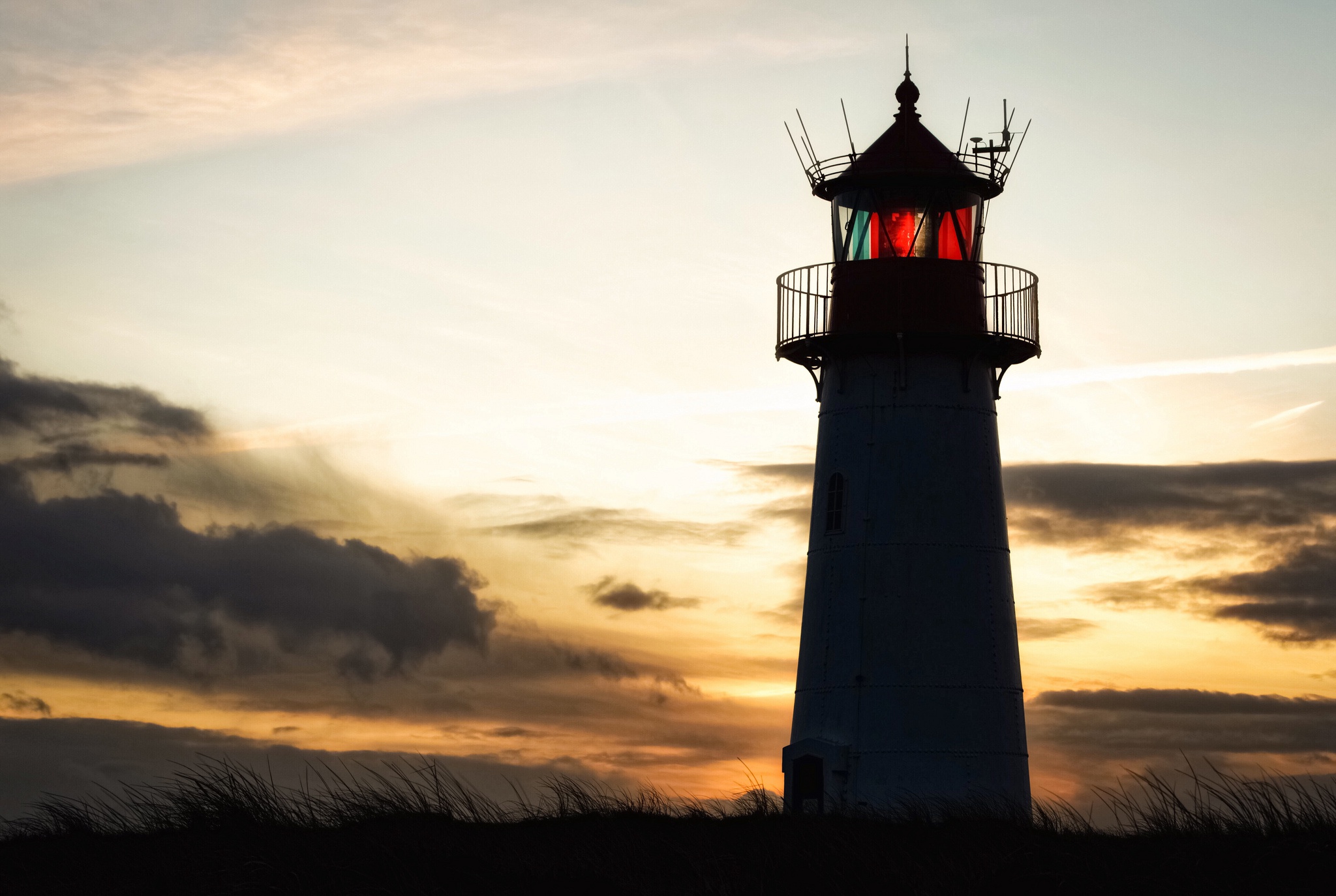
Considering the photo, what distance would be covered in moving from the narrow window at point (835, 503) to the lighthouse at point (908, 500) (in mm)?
29

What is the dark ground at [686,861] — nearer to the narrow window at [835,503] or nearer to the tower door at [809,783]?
the tower door at [809,783]

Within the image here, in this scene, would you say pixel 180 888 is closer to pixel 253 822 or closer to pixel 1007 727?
pixel 253 822

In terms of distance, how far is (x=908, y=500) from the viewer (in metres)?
26.0

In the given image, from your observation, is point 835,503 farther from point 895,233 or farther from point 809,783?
point 895,233

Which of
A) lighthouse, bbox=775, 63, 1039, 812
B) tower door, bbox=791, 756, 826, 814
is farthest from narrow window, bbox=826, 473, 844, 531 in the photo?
tower door, bbox=791, 756, 826, 814

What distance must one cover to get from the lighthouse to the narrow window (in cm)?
3

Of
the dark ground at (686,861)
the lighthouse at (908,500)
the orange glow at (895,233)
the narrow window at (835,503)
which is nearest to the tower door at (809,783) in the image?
the lighthouse at (908,500)

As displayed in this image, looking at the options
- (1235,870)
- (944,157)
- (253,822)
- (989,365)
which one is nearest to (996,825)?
(1235,870)

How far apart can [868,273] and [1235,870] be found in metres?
15.9

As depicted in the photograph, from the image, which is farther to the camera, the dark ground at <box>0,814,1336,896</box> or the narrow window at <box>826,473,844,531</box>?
the narrow window at <box>826,473,844,531</box>

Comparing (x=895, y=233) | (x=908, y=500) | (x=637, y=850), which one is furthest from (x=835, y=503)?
(x=637, y=850)

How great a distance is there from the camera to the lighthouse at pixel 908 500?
25.2 m

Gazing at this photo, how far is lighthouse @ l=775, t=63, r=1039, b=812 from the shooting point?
25188 millimetres

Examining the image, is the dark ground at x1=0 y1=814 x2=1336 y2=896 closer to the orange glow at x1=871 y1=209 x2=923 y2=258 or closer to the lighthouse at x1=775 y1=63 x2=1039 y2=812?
the lighthouse at x1=775 y1=63 x2=1039 y2=812
